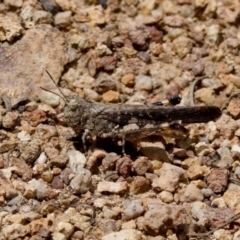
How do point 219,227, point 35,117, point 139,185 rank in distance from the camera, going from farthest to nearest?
point 35,117 < point 139,185 < point 219,227

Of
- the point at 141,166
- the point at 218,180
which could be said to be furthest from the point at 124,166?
the point at 218,180

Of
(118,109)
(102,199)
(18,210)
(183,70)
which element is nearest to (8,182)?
(18,210)

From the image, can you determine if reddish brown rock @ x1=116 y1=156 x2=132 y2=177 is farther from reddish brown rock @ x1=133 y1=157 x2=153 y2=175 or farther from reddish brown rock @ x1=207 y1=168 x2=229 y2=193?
reddish brown rock @ x1=207 y1=168 x2=229 y2=193

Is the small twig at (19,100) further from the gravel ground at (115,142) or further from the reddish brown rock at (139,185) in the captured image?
the reddish brown rock at (139,185)

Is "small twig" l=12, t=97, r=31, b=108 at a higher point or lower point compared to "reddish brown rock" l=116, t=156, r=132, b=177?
higher

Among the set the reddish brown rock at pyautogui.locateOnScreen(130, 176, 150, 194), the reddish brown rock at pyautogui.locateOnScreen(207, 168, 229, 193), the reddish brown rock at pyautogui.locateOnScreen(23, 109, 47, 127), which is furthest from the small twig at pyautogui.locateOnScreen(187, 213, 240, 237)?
the reddish brown rock at pyautogui.locateOnScreen(23, 109, 47, 127)

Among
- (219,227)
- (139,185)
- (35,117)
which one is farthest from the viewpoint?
(35,117)

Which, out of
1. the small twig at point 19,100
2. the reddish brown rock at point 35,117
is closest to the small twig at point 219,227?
the reddish brown rock at point 35,117

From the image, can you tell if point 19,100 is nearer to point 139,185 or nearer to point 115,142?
point 115,142

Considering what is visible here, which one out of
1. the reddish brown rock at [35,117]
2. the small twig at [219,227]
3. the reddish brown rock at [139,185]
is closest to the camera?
the small twig at [219,227]
